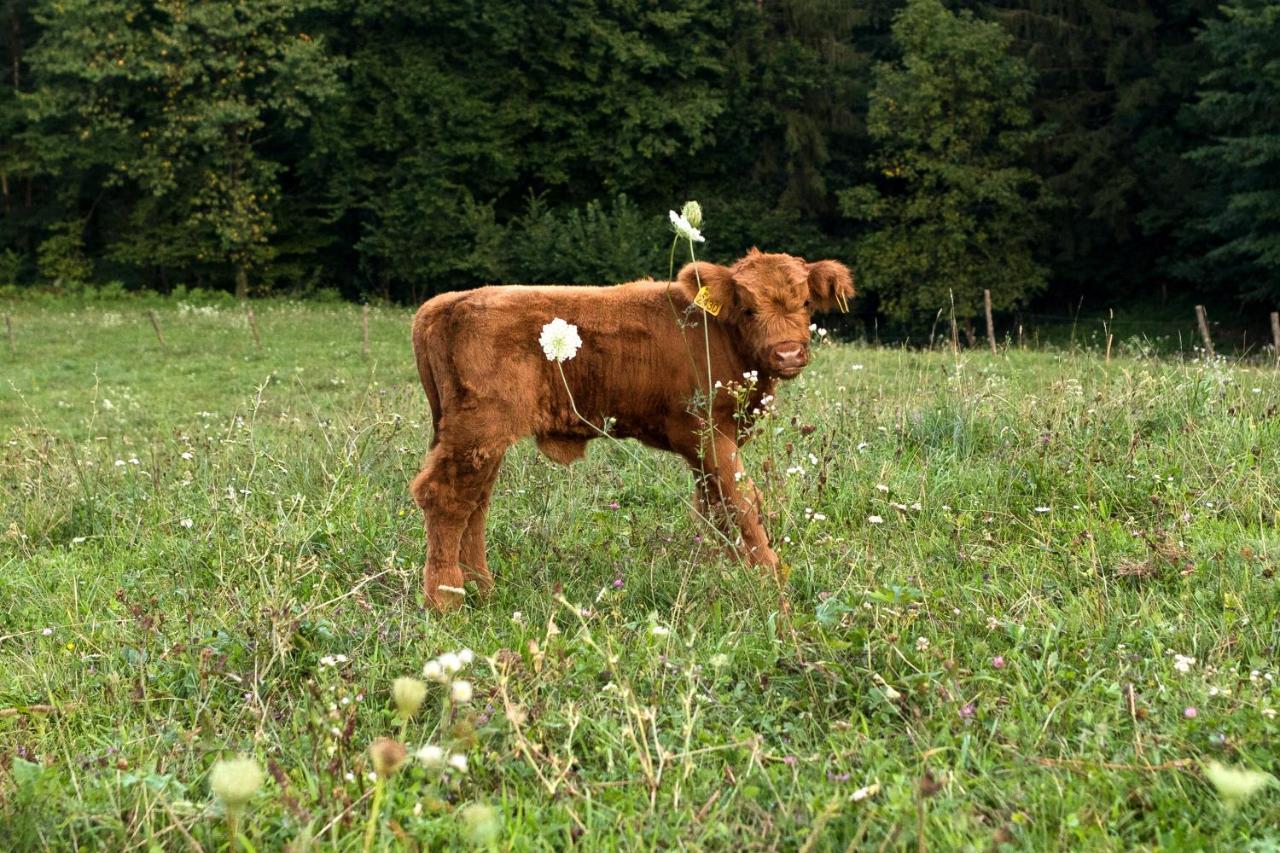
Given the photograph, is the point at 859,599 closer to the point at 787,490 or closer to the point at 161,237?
the point at 787,490

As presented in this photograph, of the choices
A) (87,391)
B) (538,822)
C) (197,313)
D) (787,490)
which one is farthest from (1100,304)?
(538,822)

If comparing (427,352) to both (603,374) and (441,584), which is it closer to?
(603,374)

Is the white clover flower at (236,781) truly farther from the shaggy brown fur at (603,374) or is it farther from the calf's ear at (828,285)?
the calf's ear at (828,285)

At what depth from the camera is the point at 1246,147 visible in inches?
1043

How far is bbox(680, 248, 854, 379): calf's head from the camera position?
5164 mm

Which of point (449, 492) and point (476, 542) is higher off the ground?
point (449, 492)

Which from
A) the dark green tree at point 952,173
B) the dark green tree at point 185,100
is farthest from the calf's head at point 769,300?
the dark green tree at point 185,100

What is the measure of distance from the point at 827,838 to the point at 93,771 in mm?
2019

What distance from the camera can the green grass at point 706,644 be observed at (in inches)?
116

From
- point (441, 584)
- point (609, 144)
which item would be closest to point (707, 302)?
point (441, 584)

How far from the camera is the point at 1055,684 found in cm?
357

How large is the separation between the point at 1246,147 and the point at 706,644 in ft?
89.3

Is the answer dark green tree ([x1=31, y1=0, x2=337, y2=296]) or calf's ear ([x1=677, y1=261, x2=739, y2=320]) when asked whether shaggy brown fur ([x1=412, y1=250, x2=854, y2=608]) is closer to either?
calf's ear ([x1=677, y1=261, x2=739, y2=320])

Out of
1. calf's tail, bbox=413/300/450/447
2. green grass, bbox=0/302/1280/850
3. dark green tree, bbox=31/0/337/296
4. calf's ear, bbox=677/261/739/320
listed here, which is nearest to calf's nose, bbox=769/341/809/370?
calf's ear, bbox=677/261/739/320
